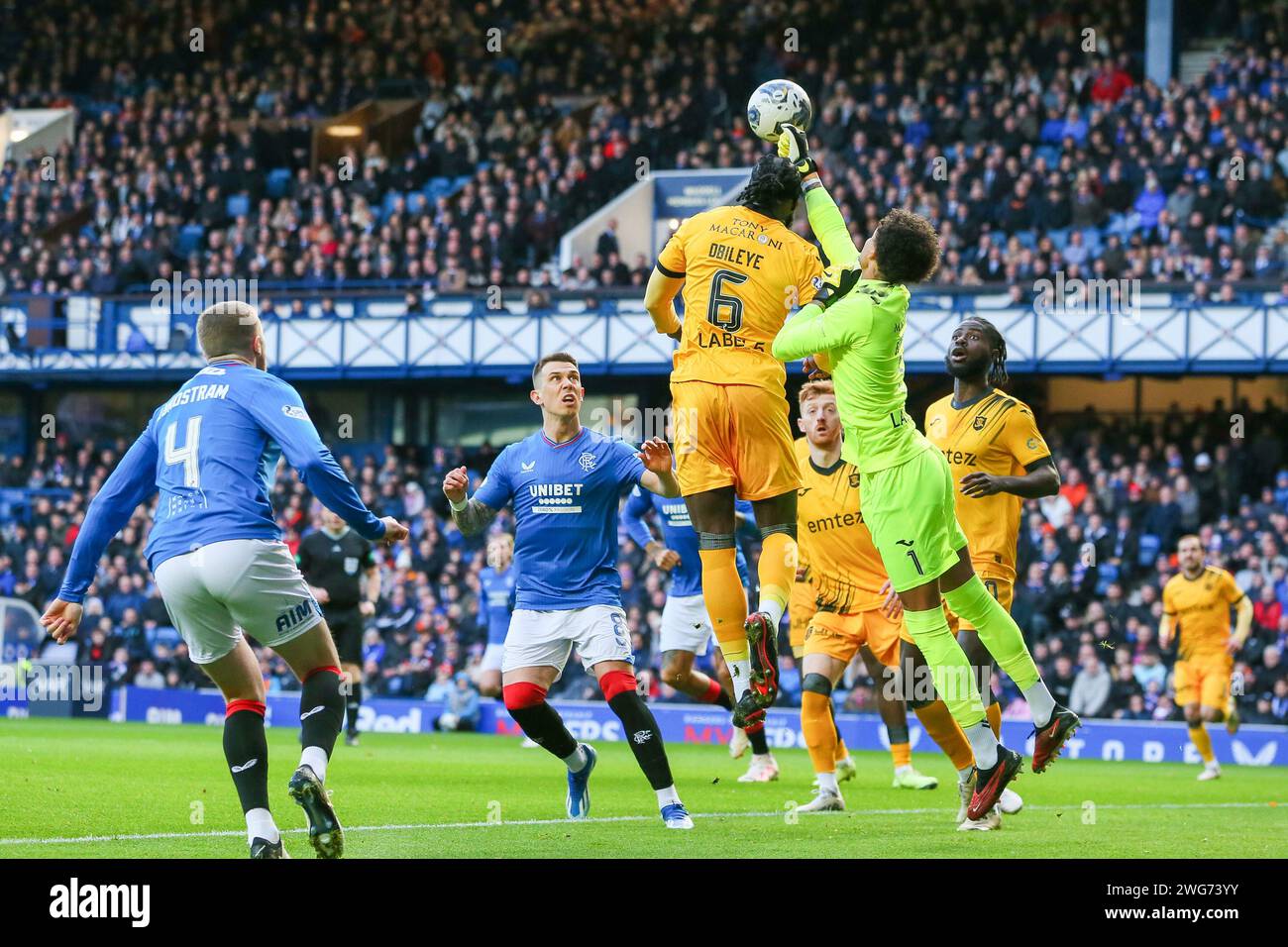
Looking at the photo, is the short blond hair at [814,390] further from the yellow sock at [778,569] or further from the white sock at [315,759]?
the white sock at [315,759]

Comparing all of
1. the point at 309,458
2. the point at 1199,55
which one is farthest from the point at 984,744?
the point at 1199,55

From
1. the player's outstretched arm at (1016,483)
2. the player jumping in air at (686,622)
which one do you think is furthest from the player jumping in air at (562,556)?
the player jumping in air at (686,622)

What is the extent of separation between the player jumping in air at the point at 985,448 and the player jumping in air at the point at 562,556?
1921mm

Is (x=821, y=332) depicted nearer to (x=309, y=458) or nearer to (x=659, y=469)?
(x=659, y=469)

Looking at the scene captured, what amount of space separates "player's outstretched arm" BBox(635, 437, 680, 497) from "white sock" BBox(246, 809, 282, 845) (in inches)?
109

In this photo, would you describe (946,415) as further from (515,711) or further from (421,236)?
(421,236)

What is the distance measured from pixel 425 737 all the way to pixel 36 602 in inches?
385

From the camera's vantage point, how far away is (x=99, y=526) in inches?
302

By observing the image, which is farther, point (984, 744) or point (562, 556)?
point (562, 556)

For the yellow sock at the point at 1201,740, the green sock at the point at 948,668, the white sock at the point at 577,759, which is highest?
the green sock at the point at 948,668

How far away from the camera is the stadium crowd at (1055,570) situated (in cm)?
2198

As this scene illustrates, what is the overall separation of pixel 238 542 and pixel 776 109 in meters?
3.70

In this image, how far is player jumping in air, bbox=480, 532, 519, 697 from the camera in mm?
17438

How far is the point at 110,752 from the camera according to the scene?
1647cm
